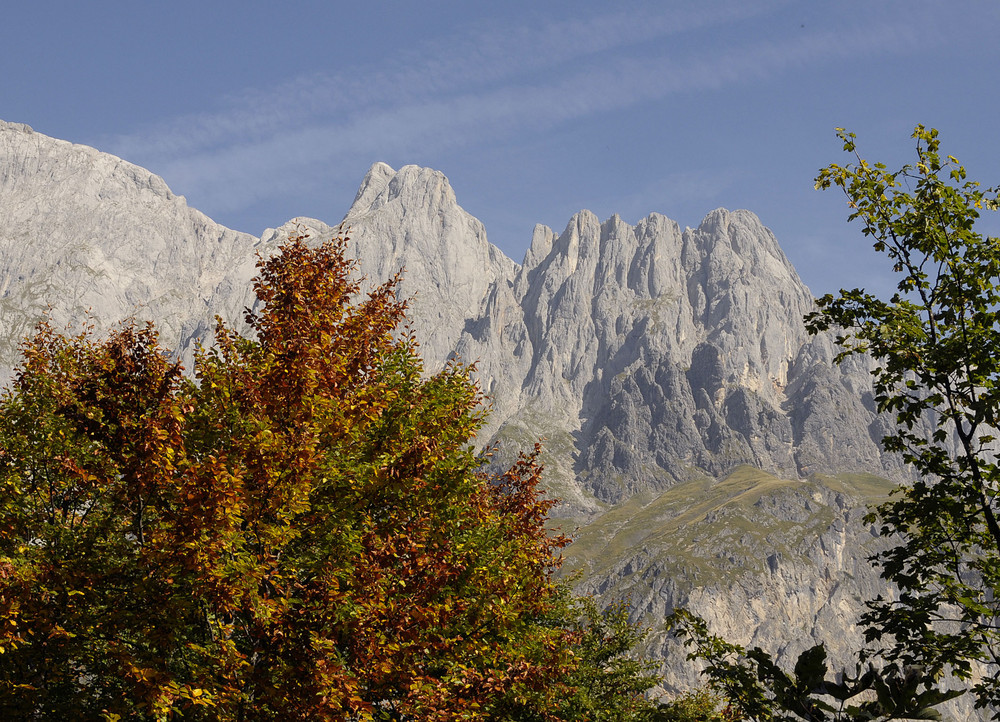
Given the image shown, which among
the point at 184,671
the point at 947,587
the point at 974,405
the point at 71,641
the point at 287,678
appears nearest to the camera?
the point at 974,405

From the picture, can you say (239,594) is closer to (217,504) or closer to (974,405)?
(217,504)

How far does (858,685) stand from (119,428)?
10180 millimetres

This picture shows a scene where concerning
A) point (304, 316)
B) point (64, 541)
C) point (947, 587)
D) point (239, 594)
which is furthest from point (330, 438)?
point (947, 587)

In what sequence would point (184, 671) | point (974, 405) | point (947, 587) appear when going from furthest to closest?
point (184, 671), point (947, 587), point (974, 405)

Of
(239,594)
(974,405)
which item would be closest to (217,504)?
(239,594)

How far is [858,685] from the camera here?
574 centimetres

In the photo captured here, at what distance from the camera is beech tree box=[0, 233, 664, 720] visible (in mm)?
11453

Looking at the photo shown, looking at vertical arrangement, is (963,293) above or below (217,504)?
above

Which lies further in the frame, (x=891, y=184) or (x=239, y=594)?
(x=891, y=184)

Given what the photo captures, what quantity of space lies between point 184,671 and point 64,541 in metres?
3.38

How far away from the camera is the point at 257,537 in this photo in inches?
491

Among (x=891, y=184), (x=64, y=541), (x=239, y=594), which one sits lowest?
(x=239, y=594)

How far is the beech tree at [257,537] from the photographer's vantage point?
11453 mm

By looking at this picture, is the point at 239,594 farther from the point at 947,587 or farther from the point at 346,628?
the point at 947,587
